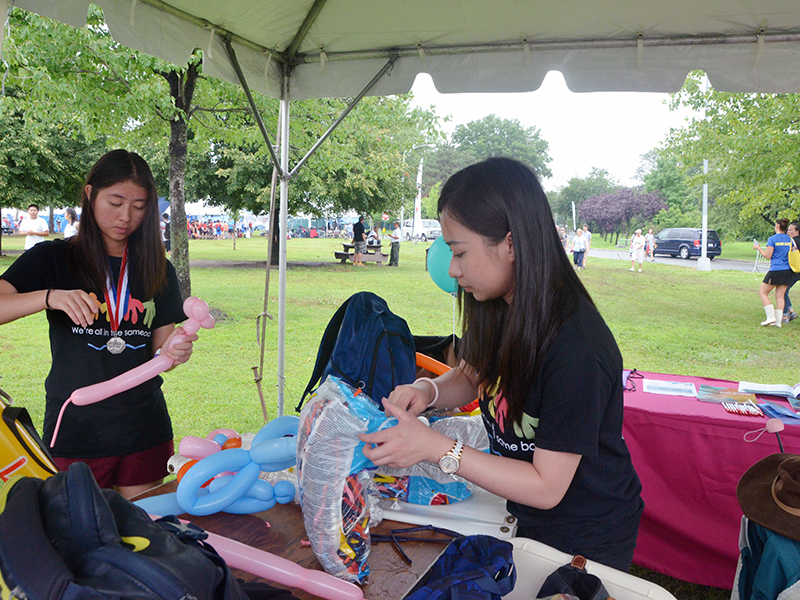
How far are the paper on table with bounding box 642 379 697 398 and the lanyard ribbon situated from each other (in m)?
2.43

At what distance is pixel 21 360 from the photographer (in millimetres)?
6484

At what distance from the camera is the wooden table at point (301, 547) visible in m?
1.15

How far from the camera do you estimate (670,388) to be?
2.90 meters

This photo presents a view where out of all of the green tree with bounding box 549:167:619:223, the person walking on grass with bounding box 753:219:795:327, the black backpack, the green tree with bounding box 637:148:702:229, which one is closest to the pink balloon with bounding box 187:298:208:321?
the black backpack

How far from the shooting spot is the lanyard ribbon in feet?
5.89

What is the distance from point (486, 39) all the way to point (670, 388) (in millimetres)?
1984

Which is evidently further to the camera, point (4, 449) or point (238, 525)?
point (238, 525)

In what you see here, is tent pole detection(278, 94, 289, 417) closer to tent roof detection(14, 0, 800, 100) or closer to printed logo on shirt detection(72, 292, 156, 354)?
tent roof detection(14, 0, 800, 100)

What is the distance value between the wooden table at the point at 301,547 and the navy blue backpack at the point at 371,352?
69 centimetres

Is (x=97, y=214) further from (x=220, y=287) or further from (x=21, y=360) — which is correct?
(x=220, y=287)

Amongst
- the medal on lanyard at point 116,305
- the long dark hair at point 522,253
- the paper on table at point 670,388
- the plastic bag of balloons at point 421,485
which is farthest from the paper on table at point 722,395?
the medal on lanyard at point 116,305

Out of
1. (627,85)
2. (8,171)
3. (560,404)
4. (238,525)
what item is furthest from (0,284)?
(8,171)

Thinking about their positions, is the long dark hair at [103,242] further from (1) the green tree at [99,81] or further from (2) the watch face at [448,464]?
(1) the green tree at [99,81]

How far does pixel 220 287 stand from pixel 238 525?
Answer: 35.6ft
